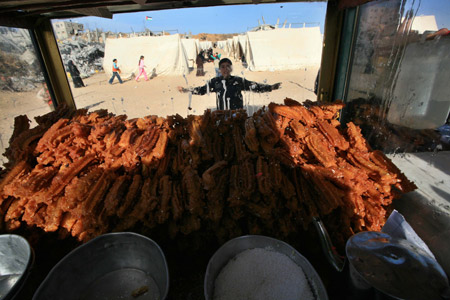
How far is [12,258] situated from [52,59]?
11.6 feet

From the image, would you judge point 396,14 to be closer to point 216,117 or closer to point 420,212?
point 420,212

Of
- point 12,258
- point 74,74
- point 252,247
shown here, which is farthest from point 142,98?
point 252,247

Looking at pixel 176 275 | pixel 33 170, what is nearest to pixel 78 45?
pixel 33 170

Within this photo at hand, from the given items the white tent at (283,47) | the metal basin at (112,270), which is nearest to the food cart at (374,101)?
the metal basin at (112,270)

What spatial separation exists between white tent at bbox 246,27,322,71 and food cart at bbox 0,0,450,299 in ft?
52.7

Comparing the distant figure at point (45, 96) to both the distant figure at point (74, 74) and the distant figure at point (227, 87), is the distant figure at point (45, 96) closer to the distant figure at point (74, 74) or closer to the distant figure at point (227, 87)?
the distant figure at point (227, 87)

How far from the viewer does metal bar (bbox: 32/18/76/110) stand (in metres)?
3.82

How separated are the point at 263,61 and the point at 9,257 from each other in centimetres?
1941

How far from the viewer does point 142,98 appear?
12250 mm

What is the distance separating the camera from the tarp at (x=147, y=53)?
1758 centimetres

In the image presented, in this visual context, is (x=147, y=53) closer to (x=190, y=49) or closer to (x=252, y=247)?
(x=190, y=49)

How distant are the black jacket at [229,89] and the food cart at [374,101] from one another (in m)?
1.49

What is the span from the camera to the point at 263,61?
18.7 m

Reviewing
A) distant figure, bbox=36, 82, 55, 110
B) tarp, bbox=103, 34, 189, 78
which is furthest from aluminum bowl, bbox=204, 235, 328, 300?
tarp, bbox=103, 34, 189, 78
